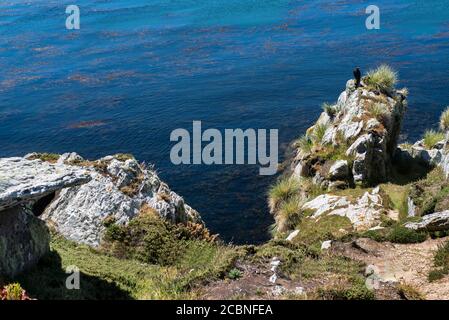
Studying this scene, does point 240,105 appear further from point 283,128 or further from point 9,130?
point 9,130

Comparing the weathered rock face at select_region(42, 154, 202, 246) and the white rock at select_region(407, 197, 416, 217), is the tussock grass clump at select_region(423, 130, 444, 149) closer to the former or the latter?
the white rock at select_region(407, 197, 416, 217)

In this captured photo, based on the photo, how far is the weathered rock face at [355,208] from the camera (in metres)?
30.7

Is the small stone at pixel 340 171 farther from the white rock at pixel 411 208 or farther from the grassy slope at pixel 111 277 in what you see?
the grassy slope at pixel 111 277

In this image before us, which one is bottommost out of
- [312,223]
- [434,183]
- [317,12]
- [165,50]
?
[312,223]

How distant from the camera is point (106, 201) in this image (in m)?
28.8

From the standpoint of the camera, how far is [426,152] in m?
43.1

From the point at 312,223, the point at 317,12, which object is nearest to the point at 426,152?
the point at 312,223

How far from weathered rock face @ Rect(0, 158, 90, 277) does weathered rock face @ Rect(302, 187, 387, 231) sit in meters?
18.1

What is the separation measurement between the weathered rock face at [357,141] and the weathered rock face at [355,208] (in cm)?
378

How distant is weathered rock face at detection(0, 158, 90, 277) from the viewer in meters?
15.8

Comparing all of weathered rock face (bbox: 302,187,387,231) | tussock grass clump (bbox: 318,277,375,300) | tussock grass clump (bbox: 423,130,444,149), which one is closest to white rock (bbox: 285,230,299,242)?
weathered rock face (bbox: 302,187,387,231)

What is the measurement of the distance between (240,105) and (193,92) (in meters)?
10.8

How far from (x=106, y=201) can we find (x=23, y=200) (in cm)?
1292

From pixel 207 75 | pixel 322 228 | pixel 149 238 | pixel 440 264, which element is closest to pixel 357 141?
pixel 322 228
